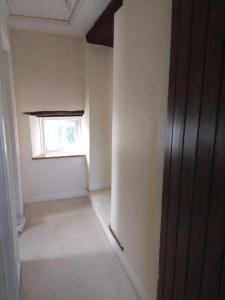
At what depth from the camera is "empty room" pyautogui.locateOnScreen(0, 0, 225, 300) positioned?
2.82ft

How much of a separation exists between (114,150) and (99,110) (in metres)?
1.10

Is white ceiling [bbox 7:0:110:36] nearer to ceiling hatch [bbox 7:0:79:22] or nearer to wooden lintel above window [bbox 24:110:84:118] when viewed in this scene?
ceiling hatch [bbox 7:0:79:22]

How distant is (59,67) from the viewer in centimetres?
298

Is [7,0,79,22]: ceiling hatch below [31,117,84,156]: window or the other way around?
the other way around

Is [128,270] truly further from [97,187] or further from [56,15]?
[56,15]

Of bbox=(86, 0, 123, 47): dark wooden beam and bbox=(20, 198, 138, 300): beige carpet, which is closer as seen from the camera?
bbox=(20, 198, 138, 300): beige carpet

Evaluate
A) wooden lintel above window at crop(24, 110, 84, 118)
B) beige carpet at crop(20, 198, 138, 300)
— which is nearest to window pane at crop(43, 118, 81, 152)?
wooden lintel above window at crop(24, 110, 84, 118)

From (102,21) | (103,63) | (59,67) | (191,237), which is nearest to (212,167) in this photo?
(191,237)

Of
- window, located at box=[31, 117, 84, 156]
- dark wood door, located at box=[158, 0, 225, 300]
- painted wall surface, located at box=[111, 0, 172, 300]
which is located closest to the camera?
dark wood door, located at box=[158, 0, 225, 300]

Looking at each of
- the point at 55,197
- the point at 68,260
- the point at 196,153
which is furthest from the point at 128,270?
the point at 55,197

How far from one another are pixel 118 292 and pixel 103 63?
254 centimetres

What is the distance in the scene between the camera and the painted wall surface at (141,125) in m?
1.28

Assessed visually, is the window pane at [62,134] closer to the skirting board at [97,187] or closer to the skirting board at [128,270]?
the skirting board at [97,187]

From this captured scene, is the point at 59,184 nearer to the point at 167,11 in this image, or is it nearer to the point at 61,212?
the point at 61,212
